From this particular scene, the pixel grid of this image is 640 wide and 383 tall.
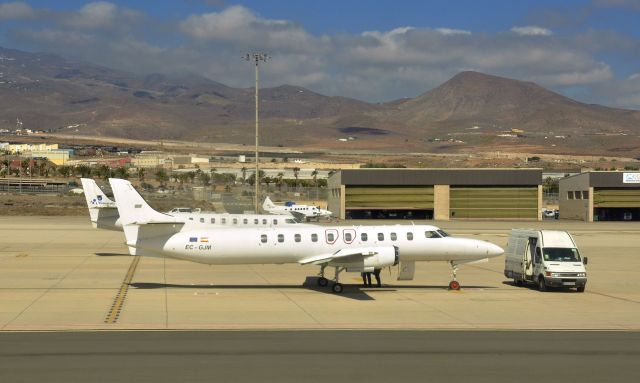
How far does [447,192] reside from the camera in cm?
10612

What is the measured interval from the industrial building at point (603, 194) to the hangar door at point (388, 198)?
18255mm

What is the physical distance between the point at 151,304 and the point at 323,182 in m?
141

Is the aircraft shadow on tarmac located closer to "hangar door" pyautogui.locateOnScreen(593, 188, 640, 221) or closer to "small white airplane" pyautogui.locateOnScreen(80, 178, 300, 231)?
"small white airplane" pyautogui.locateOnScreen(80, 178, 300, 231)

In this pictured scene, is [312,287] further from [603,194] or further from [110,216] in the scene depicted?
[603,194]

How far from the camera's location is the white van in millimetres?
33250

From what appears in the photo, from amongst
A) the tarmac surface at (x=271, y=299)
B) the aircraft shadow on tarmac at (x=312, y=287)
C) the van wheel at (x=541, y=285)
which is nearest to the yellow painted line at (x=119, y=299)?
the tarmac surface at (x=271, y=299)

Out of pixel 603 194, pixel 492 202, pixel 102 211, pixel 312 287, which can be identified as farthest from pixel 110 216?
pixel 603 194

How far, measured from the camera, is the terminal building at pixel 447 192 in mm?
106000

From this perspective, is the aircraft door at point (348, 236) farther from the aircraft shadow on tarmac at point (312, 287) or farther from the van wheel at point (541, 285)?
the van wheel at point (541, 285)

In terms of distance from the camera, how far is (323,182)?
6678 inches

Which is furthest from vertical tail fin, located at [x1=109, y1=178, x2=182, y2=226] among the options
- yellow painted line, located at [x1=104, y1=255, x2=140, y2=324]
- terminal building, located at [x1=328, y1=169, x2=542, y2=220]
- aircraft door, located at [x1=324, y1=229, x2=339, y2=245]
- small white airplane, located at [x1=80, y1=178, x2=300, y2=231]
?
terminal building, located at [x1=328, y1=169, x2=542, y2=220]
